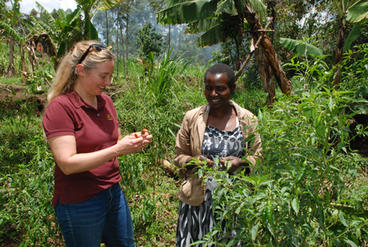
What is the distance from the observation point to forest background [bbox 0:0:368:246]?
111 cm

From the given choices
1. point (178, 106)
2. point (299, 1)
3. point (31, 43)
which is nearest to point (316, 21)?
point (299, 1)

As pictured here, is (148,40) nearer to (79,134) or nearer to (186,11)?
(186,11)

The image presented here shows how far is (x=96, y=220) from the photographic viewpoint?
5.35 feet

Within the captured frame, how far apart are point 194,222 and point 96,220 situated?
0.67 m

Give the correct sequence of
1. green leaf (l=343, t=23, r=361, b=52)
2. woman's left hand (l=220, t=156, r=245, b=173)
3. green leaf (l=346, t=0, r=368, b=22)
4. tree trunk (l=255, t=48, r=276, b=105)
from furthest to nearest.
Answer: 1. tree trunk (l=255, t=48, r=276, b=105)
2. green leaf (l=343, t=23, r=361, b=52)
3. green leaf (l=346, t=0, r=368, b=22)
4. woman's left hand (l=220, t=156, r=245, b=173)

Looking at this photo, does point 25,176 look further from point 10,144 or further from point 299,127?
point 10,144

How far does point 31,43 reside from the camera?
6047 millimetres

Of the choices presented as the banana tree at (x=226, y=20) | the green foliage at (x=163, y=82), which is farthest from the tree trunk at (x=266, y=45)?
the green foliage at (x=163, y=82)

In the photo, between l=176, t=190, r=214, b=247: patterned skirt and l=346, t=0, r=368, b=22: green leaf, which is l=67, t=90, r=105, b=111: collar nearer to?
l=176, t=190, r=214, b=247: patterned skirt

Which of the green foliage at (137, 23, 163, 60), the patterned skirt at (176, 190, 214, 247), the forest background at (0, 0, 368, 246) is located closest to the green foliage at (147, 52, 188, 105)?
the forest background at (0, 0, 368, 246)

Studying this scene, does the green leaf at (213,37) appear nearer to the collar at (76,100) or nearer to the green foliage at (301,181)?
the collar at (76,100)

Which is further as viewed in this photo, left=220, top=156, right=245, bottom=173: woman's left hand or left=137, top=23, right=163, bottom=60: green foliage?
left=137, top=23, right=163, bottom=60: green foliage

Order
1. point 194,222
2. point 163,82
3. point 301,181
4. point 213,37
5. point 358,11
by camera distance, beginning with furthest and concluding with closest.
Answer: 1. point 213,37
2. point 358,11
3. point 163,82
4. point 194,222
5. point 301,181

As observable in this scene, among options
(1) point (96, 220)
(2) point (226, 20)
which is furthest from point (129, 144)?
(2) point (226, 20)
